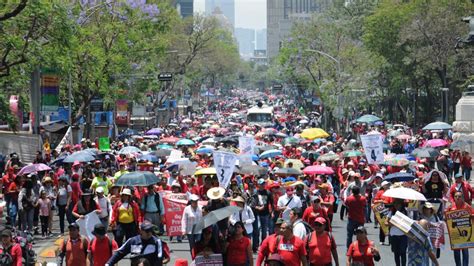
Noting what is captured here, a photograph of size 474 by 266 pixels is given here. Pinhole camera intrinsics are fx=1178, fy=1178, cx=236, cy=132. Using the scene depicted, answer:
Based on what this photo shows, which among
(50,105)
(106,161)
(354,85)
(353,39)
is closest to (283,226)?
(106,161)

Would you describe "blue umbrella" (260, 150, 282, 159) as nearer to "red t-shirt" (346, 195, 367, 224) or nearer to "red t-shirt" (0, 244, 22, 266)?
"red t-shirt" (346, 195, 367, 224)

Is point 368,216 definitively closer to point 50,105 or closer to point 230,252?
point 230,252

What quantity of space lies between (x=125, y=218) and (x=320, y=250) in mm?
4697

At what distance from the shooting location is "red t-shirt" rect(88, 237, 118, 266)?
1446 centimetres

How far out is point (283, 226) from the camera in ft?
43.5

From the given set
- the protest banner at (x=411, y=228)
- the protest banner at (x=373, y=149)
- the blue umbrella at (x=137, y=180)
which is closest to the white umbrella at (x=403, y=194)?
the protest banner at (x=411, y=228)

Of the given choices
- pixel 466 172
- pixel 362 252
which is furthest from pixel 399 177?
pixel 466 172

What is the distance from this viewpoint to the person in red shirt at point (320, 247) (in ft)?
47.3

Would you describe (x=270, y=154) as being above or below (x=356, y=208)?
below

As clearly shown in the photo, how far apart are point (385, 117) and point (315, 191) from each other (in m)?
69.5

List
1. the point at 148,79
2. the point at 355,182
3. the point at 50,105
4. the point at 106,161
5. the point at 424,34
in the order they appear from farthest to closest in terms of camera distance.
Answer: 1. the point at 148,79
2. the point at 424,34
3. the point at 50,105
4. the point at 106,161
5. the point at 355,182

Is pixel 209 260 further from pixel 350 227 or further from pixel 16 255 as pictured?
pixel 350 227

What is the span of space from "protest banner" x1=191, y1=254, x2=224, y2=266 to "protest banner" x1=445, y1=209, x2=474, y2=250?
16.8ft

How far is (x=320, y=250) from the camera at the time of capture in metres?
14.4
